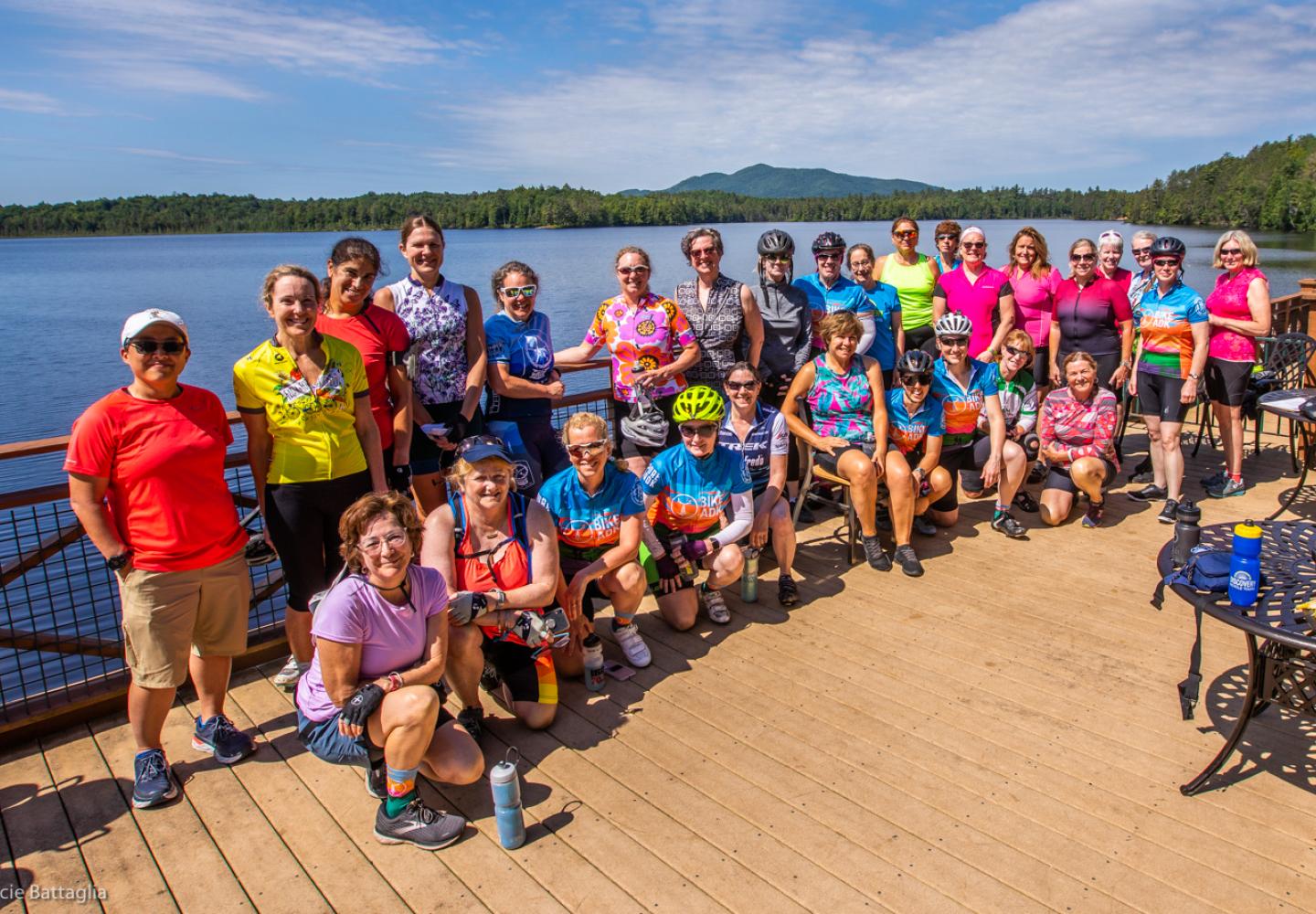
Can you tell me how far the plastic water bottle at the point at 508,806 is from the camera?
2.48 m

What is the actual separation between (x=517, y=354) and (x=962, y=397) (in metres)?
2.61

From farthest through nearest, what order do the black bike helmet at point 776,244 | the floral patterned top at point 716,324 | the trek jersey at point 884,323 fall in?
1. the trek jersey at point 884,323
2. the black bike helmet at point 776,244
3. the floral patterned top at point 716,324

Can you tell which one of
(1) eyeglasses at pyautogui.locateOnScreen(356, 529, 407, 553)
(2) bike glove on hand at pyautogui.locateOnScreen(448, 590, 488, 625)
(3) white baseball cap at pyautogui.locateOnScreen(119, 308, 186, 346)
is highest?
(3) white baseball cap at pyautogui.locateOnScreen(119, 308, 186, 346)

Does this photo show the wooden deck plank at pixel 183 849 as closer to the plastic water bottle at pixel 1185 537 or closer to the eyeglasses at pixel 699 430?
the eyeglasses at pixel 699 430

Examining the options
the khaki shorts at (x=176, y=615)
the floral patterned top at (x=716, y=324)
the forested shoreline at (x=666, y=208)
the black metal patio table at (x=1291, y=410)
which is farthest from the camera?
the forested shoreline at (x=666, y=208)

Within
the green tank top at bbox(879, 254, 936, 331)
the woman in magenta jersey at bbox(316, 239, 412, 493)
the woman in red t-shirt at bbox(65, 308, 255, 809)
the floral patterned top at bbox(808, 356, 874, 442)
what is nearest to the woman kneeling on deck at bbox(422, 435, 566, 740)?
the woman in magenta jersey at bbox(316, 239, 412, 493)

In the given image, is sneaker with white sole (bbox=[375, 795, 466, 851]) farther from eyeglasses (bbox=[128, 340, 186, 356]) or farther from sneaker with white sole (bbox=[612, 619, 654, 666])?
eyeglasses (bbox=[128, 340, 186, 356])

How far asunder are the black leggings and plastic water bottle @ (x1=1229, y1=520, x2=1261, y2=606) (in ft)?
9.83

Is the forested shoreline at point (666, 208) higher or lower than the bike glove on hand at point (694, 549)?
higher

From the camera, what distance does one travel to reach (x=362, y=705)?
2535 millimetres

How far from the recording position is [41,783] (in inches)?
116

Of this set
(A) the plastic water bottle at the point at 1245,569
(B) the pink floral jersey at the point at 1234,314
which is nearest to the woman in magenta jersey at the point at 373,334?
(A) the plastic water bottle at the point at 1245,569

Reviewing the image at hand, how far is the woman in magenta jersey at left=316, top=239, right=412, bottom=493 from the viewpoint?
3342mm

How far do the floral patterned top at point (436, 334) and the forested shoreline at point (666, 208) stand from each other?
6700 centimetres
